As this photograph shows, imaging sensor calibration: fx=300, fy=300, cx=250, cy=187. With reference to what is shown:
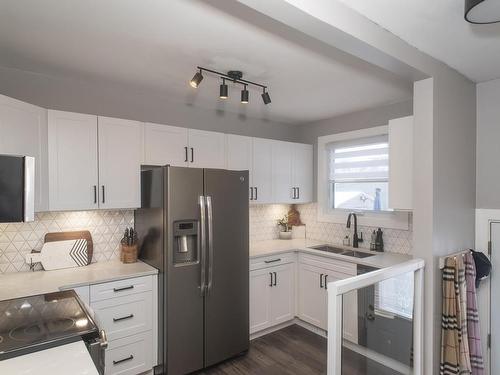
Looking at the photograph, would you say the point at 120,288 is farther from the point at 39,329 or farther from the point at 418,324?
the point at 418,324

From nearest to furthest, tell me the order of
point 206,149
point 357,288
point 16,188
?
point 16,188
point 357,288
point 206,149

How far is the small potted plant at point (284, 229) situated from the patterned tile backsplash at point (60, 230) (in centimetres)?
198

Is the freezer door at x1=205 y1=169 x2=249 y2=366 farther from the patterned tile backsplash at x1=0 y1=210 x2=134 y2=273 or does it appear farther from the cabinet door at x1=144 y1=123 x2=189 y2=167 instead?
the patterned tile backsplash at x1=0 y1=210 x2=134 y2=273

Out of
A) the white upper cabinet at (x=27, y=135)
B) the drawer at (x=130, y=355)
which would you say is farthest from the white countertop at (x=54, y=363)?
the white upper cabinet at (x=27, y=135)

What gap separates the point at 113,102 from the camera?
9.34 feet

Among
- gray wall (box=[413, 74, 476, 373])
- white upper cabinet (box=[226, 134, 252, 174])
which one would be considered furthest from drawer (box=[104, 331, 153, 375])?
gray wall (box=[413, 74, 476, 373])

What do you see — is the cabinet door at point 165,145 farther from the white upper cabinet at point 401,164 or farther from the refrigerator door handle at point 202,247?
the white upper cabinet at point 401,164

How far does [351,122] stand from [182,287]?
8.89 ft

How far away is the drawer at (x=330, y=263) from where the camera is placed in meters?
2.97

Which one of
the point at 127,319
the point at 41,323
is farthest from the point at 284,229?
the point at 41,323

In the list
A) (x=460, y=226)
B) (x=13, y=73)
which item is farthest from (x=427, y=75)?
(x=13, y=73)

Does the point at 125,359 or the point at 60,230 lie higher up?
the point at 60,230

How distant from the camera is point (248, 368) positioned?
2723 mm

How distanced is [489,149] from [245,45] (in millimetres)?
2161
